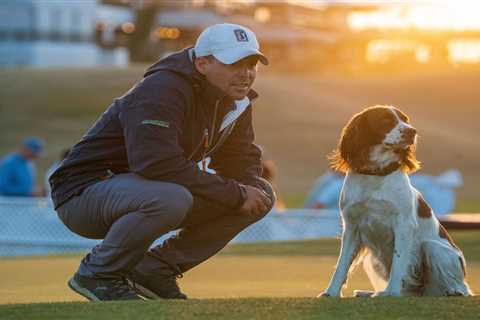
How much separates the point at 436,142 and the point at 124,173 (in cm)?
3768

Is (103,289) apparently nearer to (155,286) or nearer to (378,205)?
(155,286)

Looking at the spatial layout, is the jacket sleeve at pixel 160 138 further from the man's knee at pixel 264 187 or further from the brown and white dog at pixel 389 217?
the brown and white dog at pixel 389 217

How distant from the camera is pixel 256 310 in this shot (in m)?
5.73

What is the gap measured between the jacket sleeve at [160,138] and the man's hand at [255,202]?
24 centimetres

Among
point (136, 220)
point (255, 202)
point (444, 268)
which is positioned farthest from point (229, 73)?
point (444, 268)

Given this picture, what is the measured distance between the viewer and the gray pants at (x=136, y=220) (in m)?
6.37

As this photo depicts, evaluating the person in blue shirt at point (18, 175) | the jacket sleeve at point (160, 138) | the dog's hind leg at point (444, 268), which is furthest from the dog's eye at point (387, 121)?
the person in blue shirt at point (18, 175)

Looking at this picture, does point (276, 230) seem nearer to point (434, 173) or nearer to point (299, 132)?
point (434, 173)

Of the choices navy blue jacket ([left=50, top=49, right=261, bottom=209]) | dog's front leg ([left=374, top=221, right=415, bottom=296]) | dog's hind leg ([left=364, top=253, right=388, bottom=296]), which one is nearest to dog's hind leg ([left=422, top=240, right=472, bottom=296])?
dog's front leg ([left=374, top=221, right=415, bottom=296])

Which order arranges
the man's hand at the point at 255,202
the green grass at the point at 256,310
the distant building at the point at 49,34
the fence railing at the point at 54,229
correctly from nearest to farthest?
the green grass at the point at 256,310, the man's hand at the point at 255,202, the fence railing at the point at 54,229, the distant building at the point at 49,34

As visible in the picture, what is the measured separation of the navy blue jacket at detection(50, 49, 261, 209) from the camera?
6.29m

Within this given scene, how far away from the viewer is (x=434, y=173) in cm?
3762

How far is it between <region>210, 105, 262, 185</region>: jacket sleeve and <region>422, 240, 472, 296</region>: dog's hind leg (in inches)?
41.2

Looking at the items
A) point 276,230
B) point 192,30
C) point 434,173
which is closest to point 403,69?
point 192,30
